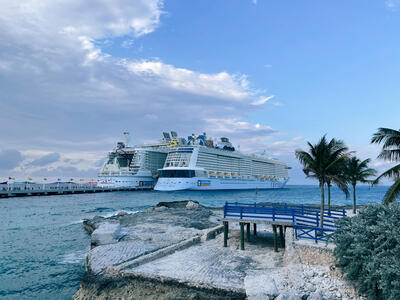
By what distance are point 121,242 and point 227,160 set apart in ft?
250

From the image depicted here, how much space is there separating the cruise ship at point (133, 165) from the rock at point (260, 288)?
85.1m

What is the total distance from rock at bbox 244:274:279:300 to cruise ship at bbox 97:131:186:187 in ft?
279

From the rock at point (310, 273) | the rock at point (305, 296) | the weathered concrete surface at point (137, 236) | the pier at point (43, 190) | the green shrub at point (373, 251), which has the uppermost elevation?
the green shrub at point (373, 251)

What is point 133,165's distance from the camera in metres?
96.2

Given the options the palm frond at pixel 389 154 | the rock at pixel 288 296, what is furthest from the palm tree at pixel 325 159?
the rock at pixel 288 296

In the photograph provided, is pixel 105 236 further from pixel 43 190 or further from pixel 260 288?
pixel 43 190

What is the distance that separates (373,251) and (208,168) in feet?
245

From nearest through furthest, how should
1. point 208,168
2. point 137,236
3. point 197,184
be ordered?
point 137,236 → point 197,184 → point 208,168

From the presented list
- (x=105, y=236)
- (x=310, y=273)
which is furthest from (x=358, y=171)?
(x=105, y=236)

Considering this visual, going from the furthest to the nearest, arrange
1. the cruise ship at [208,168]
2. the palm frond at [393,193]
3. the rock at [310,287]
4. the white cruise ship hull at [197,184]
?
the cruise ship at [208,168], the white cruise ship hull at [197,184], the palm frond at [393,193], the rock at [310,287]

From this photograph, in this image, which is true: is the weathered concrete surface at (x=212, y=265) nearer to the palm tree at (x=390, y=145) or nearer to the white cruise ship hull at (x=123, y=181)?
the palm tree at (x=390, y=145)

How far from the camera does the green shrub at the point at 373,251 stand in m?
7.15

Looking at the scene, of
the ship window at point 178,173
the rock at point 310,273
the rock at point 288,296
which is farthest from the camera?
the ship window at point 178,173

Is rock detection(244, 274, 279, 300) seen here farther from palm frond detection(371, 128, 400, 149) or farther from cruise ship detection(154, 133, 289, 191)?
cruise ship detection(154, 133, 289, 191)
